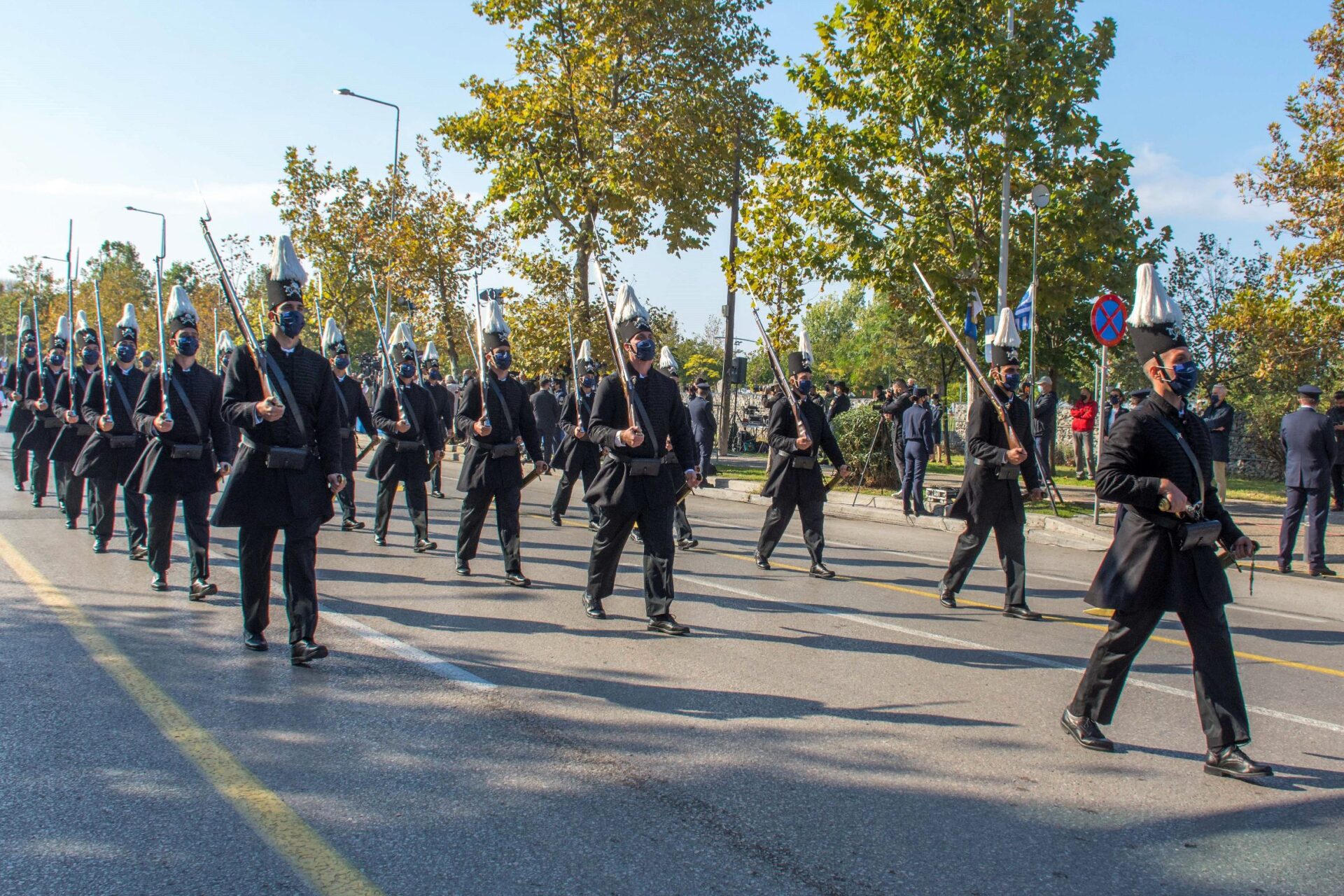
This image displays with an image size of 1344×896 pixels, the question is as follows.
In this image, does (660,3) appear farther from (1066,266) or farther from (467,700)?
(467,700)

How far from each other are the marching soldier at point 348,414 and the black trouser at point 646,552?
4.33 meters

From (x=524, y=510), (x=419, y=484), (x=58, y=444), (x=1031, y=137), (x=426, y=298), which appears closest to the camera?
(x=419, y=484)

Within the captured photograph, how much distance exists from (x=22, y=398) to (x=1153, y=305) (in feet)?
43.6

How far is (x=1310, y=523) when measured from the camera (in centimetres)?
1088

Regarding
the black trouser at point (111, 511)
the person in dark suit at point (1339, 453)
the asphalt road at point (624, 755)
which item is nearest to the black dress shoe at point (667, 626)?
the asphalt road at point (624, 755)

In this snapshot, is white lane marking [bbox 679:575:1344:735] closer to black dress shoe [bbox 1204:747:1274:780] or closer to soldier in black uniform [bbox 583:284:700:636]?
black dress shoe [bbox 1204:747:1274:780]

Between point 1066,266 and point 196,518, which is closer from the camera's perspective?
point 196,518

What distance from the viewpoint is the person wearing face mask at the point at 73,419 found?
424 inches

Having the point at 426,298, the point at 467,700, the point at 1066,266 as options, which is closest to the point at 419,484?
the point at 467,700

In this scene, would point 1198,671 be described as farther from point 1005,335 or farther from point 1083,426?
point 1083,426

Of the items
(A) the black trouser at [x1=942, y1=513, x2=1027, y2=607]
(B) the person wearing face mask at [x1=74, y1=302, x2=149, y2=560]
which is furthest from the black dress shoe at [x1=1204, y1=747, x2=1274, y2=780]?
(B) the person wearing face mask at [x1=74, y1=302, x2=149, y2=560]

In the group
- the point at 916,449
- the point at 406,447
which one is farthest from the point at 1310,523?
the point at 406,447

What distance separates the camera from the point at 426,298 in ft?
96.5

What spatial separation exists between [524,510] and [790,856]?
11.0 m
